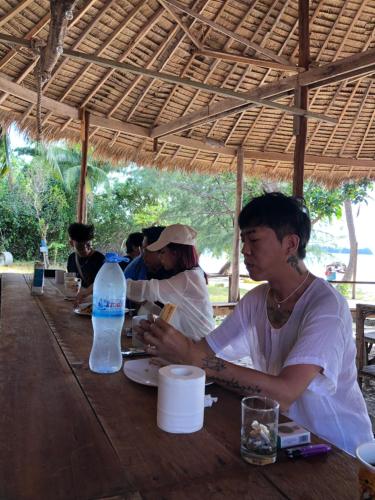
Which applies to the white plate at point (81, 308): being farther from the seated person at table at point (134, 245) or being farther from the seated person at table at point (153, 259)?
the seated person at table at point (134, 245)

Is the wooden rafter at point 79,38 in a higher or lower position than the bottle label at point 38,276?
higher

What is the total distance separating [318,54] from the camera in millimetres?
5746

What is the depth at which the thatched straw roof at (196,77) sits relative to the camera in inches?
181

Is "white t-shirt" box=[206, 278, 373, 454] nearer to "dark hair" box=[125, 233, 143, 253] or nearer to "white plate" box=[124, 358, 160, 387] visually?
"white plate" box=[124, 358, 160, 387]

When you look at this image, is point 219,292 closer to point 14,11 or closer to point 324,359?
point 14,11

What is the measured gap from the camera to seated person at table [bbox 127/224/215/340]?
238 centimetres

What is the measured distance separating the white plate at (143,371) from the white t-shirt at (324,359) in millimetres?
310

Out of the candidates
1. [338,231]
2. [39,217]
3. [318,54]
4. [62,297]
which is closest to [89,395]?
[62,297]

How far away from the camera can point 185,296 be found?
242 centimetres

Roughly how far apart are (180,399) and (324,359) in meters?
0.48

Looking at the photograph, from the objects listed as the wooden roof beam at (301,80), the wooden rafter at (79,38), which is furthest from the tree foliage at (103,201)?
the wooden roof beam at (301,80)

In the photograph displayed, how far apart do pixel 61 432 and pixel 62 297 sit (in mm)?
2276

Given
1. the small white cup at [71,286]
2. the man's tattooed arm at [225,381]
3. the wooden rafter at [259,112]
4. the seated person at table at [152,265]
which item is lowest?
the man's tattooed arm at [225,381]

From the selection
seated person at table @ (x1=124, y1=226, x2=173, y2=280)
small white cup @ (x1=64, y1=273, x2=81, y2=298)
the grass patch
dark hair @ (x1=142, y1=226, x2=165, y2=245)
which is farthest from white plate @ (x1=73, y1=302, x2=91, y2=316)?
the grass patch
